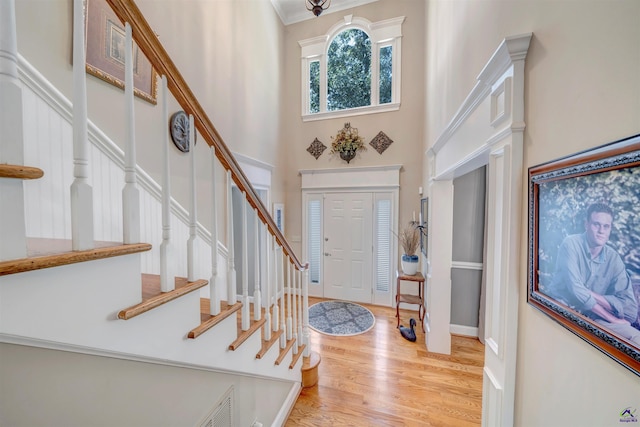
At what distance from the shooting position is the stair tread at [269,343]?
147cm

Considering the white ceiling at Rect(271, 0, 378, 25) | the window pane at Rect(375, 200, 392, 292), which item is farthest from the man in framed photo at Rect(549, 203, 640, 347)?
the white ceiling at Rect(271, 0, 378, 25)

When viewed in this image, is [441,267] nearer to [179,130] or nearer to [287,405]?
[287,405]

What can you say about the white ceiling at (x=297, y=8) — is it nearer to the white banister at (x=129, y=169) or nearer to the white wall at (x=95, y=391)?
the white banister at (x=129, y=169)

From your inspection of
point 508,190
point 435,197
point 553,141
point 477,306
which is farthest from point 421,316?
point 553,141

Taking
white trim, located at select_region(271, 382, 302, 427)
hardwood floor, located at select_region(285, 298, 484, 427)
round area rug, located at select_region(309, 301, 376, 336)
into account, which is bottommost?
hardwood floor, located at select_region(285, 298, 484, 427)

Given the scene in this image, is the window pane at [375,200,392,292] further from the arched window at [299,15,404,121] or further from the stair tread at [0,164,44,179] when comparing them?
the stair tread at [0,164,44,179]

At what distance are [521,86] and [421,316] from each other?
328 centimetres

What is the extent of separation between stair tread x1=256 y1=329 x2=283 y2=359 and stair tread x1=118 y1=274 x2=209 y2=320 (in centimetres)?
74

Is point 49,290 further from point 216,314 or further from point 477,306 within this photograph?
point 477,306

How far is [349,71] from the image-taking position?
4395mm

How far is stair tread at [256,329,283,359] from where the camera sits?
57.7 inches

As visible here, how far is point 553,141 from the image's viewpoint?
2.78 ft

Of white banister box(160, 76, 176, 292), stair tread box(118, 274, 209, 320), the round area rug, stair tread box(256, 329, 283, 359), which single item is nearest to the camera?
stair tread box(118, 274, 209, 320)

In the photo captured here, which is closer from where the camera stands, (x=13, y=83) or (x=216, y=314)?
(x=13, y=83)
